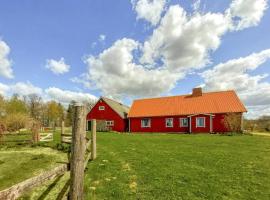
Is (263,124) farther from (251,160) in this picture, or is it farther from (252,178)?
(252,178)

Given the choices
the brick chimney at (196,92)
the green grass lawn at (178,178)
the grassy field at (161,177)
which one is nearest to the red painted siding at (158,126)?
the brick chimney at (196,92)

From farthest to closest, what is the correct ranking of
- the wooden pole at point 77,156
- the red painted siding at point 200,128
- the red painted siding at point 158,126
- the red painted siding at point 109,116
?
1. the red painted siding at point 109,116
2. the red painted siding at point 158,126
3. the red painted siding at point 200,128
4. the wooden pole at point 77,156

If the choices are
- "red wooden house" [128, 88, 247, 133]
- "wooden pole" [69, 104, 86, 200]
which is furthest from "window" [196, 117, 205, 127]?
"wooden pole" [69, 104, 86, 200]

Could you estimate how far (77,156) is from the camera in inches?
158

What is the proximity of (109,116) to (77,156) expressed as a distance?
33.9 meters

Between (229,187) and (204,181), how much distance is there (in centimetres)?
72

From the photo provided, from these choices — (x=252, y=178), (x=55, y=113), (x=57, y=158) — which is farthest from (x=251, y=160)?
(x=55, y=113)

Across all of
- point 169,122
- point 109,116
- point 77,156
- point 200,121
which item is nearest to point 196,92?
point 200,121

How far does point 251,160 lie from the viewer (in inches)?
367

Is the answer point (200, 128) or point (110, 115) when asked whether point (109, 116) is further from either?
point (200, 128)

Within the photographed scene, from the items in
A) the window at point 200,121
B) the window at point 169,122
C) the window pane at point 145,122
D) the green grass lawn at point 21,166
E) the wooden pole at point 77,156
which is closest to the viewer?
the wooden pole at point 77,156

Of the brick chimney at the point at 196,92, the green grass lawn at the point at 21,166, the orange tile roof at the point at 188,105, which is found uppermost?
the brick chimney at the point at 196,92

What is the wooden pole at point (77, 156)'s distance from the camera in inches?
153

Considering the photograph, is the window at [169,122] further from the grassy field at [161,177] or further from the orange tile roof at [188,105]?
the grassy field at [161,177]
